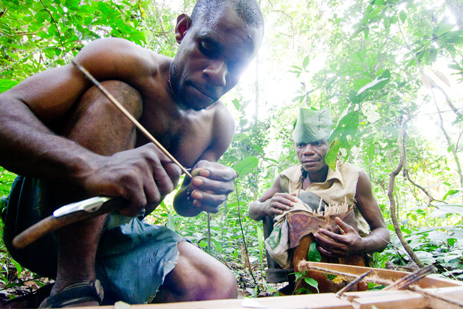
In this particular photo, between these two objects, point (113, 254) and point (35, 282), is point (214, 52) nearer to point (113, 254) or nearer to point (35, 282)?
point (113, 254)

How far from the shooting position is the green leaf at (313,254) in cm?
162

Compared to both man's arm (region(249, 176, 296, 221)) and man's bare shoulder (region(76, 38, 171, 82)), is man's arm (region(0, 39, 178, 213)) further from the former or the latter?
man's arm (region(249, 176, 296, 221))

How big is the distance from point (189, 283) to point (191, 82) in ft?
3.16

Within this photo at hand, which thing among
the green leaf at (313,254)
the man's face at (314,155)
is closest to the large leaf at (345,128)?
the green leaf at (313,254)

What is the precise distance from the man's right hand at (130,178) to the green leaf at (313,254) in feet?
3.93

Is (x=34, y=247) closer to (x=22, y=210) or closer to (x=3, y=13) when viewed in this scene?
(x=22, y=210)

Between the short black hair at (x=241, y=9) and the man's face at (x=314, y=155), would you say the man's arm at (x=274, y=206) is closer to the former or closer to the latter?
the man's face at (x=314, y=155)

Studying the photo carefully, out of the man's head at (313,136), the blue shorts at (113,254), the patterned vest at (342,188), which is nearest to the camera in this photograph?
the blue shorts at (113,254)

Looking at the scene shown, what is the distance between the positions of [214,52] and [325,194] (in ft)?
5.31

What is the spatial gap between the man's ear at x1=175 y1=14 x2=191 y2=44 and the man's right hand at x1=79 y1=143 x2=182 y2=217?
101 centimetres

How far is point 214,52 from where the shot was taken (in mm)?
1309

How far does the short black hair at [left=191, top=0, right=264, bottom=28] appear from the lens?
1.38 m

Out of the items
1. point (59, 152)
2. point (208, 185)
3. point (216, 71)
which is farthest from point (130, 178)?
point (216, 71)

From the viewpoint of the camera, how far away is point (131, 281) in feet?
3.66
